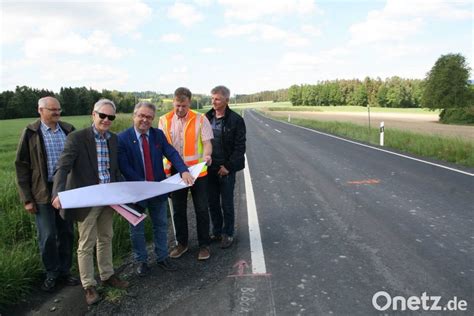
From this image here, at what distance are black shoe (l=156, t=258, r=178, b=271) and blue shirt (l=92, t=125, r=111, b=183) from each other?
3.84 ft

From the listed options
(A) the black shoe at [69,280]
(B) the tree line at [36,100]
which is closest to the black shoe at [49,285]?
(A) the black shoe at [69,280]

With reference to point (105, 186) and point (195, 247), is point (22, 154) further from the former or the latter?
point (195, 247)

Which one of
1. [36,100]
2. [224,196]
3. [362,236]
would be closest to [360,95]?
[36,100]

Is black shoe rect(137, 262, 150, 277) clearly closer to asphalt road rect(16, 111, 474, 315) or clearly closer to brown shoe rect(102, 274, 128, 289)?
asphalt road rect(16, 111, 474, 315)

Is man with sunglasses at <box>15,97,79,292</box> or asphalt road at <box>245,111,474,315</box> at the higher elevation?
man with sunglasses at <box>15,97,79,292</box>

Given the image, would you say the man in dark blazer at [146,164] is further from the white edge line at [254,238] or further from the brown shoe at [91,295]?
the white edge line at [254,238]

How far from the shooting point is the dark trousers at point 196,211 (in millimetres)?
4453

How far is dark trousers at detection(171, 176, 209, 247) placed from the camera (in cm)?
445

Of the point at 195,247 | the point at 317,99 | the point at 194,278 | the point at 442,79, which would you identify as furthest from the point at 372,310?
the point at 317,99

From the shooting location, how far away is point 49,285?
3740 mm

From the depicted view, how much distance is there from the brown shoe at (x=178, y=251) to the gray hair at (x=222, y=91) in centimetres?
193

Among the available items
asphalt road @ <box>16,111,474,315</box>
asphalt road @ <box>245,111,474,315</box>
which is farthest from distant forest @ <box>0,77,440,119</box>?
asphalt road @ <box>16,111,474,315</box>

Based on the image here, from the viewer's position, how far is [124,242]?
4.84 metres

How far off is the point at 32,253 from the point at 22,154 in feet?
4.11
